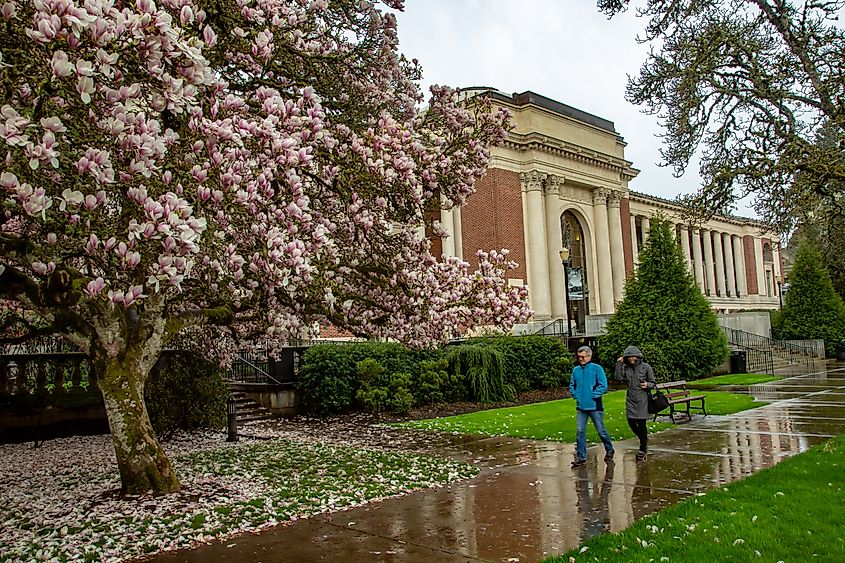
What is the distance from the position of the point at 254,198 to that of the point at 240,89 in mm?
3372

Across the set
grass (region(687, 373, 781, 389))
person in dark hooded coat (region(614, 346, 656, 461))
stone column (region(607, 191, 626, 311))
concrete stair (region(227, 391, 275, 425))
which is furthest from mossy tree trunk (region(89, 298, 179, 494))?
stone column (region(607, 191, 626, 311))

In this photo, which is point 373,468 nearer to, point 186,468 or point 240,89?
point 186,468

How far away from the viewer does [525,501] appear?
7914mm

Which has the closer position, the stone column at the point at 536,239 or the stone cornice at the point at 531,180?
the stone column at the point at 536,239

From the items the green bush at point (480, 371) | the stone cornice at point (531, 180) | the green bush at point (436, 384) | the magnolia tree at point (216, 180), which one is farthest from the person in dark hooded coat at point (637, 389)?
the stone cornice at point (531, 180)

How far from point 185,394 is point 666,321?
17792 mm

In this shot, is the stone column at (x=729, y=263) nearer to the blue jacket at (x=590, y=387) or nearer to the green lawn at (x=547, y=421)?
the green lawn at (x=547, y=421)

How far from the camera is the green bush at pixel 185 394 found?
561 inches

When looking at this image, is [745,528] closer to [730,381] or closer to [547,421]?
[547,421]

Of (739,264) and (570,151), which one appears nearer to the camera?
(570,151)

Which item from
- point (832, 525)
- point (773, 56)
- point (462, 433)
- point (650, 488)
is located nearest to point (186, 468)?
point (462, 433)

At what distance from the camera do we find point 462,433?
1427 cm

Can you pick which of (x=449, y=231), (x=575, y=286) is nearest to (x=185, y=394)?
(x=575, y=286)

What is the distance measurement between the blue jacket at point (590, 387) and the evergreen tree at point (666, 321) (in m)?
15.4
